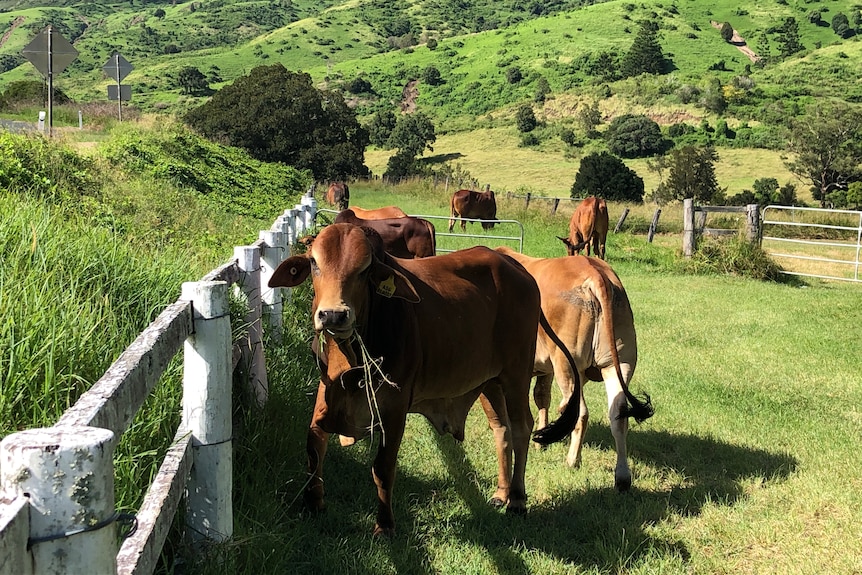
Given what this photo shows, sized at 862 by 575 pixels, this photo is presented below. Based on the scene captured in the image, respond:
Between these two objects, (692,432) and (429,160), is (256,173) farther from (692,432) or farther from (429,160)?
(429,160)

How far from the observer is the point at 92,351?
320 centimetres

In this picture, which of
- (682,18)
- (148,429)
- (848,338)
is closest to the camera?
(148,429)

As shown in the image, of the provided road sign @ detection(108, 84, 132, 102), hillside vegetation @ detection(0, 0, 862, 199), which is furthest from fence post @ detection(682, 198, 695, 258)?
hillside vegetation @ detection(0, 0, 862, 199)

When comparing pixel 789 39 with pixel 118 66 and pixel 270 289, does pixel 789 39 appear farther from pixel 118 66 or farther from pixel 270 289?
pixel 270 289

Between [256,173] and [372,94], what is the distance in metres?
75.4

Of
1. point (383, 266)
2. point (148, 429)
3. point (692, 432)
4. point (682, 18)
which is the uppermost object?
point (682, 18)

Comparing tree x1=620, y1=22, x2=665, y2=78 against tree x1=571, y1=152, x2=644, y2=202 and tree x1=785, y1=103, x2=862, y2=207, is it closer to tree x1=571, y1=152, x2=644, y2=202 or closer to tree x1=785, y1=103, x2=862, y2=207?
tree x1=785, y1=103, x2=862, y2=207

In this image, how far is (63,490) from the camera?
1385 mm

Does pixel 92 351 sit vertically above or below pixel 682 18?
below

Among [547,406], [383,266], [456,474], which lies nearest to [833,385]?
[547,406]

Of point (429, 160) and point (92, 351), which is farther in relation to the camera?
point (429, 160)

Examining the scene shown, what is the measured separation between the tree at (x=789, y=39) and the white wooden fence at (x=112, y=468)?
354 feet

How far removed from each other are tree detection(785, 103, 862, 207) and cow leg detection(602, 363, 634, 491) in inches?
1788

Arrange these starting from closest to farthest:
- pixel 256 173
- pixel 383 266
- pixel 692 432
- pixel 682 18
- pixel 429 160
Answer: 1. pixel 383 266
2. pixel 692 432
3. pixel 256 173
4. pixel 429 160
5. pixel 682 18
